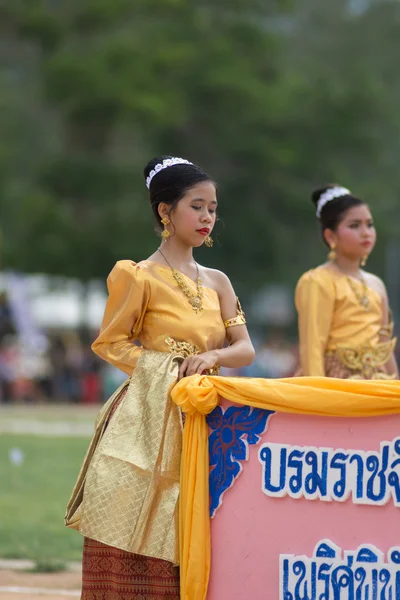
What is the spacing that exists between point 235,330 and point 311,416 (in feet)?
2.17

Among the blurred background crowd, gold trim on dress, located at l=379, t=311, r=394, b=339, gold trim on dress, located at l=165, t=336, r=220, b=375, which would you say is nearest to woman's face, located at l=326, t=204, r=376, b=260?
gold trim on dress, located at l=379, t=311, r=394, b=339

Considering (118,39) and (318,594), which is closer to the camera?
(318,594)

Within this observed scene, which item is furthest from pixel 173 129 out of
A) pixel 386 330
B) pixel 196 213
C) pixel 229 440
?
pixel 229 440

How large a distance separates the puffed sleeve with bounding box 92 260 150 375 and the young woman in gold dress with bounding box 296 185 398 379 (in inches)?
64.8

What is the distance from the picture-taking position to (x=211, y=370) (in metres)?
4.79

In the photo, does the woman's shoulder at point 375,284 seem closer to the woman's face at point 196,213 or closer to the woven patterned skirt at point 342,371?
the woven patterned skirt at point 342,371

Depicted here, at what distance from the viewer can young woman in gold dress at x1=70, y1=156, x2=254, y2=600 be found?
4.75 meters

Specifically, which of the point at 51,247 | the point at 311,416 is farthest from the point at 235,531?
the point at 51,247

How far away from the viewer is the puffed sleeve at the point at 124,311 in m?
4.77

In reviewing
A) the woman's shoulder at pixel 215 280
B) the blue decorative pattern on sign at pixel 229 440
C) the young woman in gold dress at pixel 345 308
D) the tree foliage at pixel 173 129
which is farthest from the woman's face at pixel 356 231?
the tree foliage at pixel 173 129

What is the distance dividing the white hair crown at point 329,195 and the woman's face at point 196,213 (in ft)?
6.04

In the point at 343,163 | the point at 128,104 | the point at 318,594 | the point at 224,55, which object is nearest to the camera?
the point at 318,594

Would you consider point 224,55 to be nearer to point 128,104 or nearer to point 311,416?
point 128,104

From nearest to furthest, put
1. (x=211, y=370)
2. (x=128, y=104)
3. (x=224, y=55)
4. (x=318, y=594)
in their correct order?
(x=318, y=594), (x=211, y=370), (x=128, y=104), (x=224, y=55)
